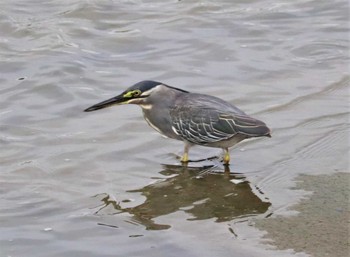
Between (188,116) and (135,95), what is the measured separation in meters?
0.49

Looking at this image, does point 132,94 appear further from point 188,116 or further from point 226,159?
point 226,159

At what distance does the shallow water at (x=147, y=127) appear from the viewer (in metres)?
6.58

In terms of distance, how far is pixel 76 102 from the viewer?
31.4ft

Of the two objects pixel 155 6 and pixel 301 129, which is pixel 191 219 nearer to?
pixel 301 129

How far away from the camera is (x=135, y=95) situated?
7926mm

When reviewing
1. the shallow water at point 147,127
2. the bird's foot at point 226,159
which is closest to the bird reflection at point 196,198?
the shallow water at point 147,127

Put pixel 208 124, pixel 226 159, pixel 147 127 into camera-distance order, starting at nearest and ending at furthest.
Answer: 1. pixel 208 124
2. pixel 226 159
3. pixel 147 127

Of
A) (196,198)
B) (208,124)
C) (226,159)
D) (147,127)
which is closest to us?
(196,198)

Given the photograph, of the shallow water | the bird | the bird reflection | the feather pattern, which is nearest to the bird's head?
the bird

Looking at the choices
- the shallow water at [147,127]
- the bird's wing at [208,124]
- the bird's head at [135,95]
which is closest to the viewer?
the shallow water at [147,127]

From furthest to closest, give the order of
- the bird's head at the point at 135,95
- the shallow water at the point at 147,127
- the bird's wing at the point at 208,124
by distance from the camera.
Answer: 1. the bird's head at the point at 135,95
2. the bird's wing at the point at 208,124
3. the shallow water at the point at 147,127

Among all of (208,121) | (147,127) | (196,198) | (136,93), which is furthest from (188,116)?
(147,127)

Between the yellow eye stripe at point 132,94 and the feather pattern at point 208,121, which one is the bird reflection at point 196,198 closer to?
the feather pattern at point 208,121

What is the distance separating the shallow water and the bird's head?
0.53 meters
